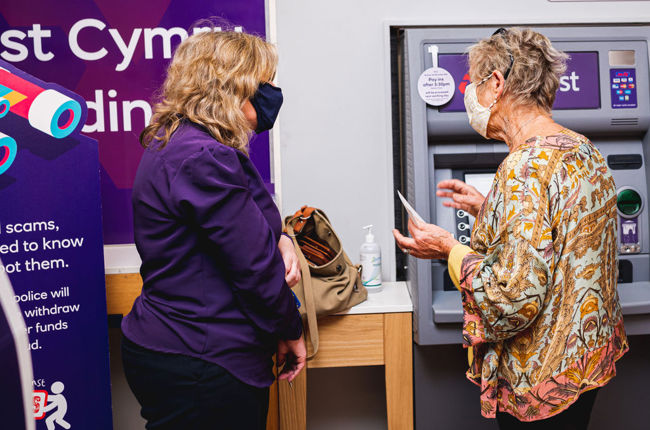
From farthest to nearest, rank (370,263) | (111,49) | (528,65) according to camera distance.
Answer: (111,49)
(370,263)
(528,65)

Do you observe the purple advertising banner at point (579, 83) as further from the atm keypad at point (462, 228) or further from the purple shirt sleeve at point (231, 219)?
the purple shirt sleeve at point (231, 219)

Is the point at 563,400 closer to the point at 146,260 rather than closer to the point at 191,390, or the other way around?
the point at 191,390

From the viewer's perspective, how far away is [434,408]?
7.02 feet

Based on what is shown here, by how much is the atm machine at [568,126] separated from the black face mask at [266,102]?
0.71 meters

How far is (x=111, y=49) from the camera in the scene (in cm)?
227

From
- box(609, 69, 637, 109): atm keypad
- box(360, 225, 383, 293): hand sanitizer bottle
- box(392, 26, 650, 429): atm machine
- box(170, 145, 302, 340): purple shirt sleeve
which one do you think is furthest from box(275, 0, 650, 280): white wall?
box(170, 145, 302, 340): purple shirt sleeve

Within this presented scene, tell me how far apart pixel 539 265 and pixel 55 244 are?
1.38 m

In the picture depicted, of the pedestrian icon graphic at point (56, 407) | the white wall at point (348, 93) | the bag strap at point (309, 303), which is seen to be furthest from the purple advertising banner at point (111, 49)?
the bag strap at point (309, 303)

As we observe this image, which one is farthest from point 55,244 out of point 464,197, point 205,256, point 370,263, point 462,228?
point 462,228

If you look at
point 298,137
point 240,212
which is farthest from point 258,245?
point 298,137

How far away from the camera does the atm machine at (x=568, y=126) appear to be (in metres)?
1.94

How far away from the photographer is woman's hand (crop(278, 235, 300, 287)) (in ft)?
4.78

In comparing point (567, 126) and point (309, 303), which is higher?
point (567, 126)

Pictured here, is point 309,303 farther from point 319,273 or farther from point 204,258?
point 204,258
